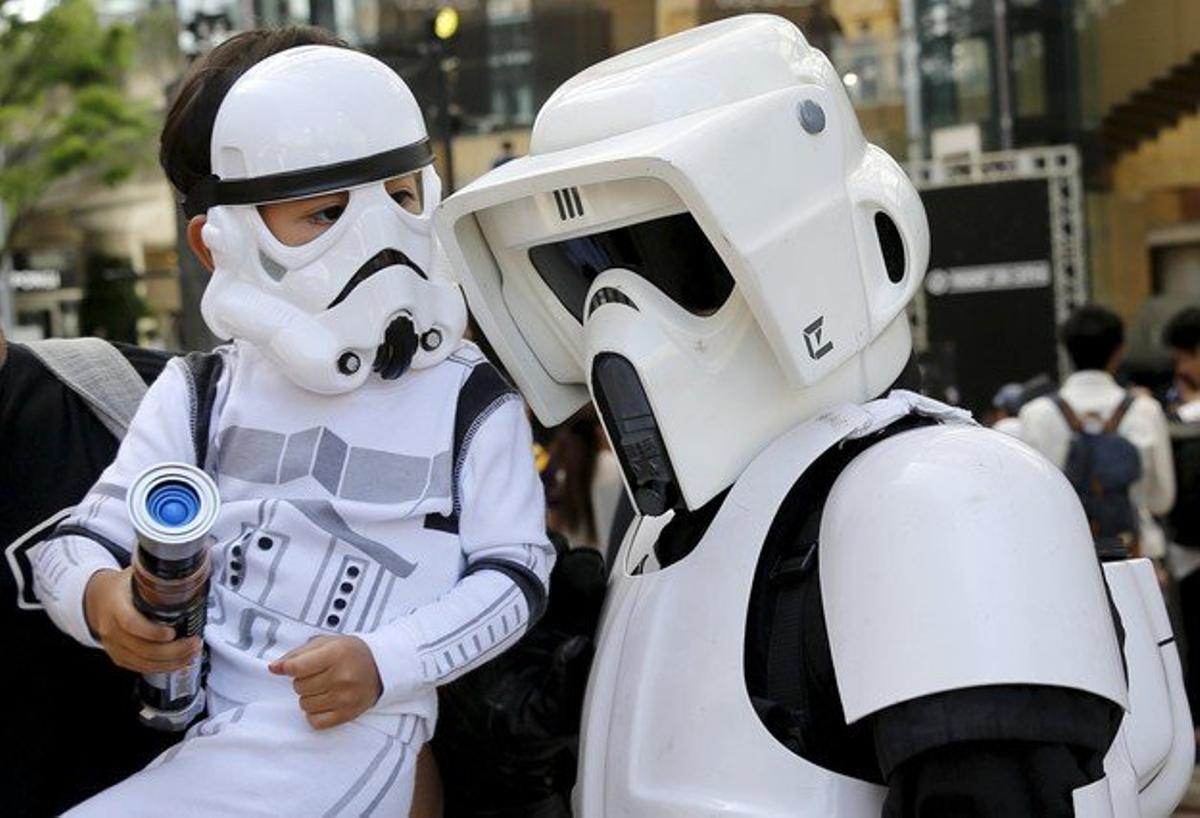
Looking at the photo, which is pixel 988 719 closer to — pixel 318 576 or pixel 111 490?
pixel 318 576

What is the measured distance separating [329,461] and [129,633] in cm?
29

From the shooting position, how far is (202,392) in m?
2.25

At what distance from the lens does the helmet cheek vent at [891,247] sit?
2084 mm

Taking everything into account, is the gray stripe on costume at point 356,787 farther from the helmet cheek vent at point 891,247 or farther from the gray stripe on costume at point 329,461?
the helmet cheek vent at point 891,247

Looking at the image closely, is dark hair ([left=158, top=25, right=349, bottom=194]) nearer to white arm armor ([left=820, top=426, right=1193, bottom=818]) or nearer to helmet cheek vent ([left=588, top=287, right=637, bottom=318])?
helmet cheek vent ([left=588, top=287, right=637, bottom=318])

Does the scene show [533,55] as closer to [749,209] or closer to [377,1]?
[377,1]

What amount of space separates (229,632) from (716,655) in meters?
0.55

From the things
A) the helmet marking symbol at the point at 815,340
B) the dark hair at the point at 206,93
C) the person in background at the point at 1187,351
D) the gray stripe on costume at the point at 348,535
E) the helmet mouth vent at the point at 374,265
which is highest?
the dark hair at the point at 206,93

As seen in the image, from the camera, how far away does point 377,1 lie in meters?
14.2

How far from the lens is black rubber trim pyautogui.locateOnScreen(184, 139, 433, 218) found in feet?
6.89

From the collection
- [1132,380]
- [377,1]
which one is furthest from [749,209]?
[377,1]

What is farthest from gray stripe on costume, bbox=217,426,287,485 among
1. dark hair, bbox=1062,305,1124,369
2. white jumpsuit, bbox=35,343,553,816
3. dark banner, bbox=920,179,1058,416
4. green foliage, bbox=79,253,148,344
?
green foliage, bbox=79,253,148,344

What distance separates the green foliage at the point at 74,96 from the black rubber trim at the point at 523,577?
17.8 meters

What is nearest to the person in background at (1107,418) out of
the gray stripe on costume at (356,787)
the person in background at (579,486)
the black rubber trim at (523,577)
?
the person in background at (579,486)
